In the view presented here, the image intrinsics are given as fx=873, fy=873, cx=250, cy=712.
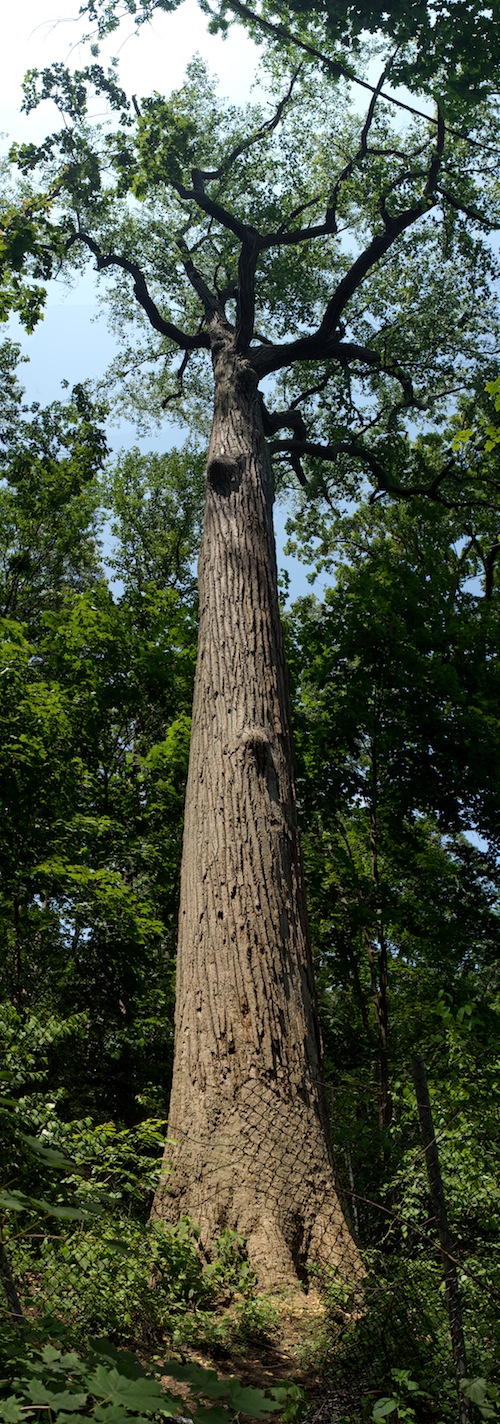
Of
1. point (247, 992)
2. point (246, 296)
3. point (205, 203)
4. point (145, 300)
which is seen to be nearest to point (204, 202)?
point (205, 203)

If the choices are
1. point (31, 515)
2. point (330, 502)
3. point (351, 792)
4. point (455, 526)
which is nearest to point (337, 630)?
point (351, 792)

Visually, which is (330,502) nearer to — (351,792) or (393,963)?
(351,792)

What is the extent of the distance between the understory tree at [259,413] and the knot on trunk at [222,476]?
0.02 meters

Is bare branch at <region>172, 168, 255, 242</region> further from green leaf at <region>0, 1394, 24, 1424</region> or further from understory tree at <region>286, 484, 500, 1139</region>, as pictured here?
green leaf at <region>0, 1394, 24, 1424</region>

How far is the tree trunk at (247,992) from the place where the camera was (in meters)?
3.69

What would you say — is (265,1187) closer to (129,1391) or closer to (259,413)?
(129,1391)

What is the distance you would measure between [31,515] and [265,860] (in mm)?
11546

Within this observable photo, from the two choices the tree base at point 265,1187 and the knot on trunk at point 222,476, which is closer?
the tree base at point 265,1187

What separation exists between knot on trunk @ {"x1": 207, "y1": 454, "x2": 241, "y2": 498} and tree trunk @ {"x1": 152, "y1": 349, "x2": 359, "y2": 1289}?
4.02 ft

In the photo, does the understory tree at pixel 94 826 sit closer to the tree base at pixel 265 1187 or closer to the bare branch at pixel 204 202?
the tree base at pixel 265 1187

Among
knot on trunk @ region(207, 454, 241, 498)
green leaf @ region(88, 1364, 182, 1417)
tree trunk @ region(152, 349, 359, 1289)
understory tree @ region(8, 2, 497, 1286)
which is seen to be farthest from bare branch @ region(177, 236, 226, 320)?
green leaf @ region(88, 1364, 182, 1417)

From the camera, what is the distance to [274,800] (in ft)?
16.3

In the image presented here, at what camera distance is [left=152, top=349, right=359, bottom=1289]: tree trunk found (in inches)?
145

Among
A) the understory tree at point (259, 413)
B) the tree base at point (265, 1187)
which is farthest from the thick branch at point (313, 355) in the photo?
the tree base at point (265, 1187)
